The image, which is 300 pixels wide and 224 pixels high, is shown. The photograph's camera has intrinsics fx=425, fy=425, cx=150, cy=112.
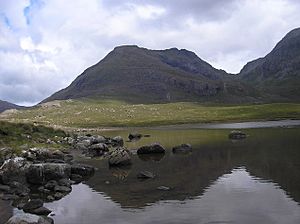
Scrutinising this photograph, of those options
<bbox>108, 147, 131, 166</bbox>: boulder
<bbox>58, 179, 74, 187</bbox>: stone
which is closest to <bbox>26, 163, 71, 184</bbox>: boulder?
<bbox>58, 179, 74, 187</bbox>: stone

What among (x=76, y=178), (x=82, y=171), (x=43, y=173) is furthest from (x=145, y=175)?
(x=43, y=173)

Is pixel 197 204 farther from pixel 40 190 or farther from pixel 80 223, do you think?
pixel 40 190

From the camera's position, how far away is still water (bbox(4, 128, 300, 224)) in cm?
3278

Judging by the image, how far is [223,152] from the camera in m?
70.7

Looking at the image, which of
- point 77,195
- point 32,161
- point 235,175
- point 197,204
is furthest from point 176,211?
point 32,161

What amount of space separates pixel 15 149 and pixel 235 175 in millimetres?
34454

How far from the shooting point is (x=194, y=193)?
40469mm

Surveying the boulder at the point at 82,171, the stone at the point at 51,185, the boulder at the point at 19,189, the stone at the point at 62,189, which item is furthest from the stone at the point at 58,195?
the boulder at the point at 82,171

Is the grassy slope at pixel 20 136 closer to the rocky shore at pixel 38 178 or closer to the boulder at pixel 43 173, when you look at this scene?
the rocky shore at pixel 38 178

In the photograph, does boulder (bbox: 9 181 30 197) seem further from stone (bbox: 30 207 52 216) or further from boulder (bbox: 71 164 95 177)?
boulder (bbox: 71 164 95 177)

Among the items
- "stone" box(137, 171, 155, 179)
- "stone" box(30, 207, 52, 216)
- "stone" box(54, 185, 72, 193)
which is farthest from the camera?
"stone" box(137, 171, 155, 179)

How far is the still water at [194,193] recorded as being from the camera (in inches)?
1291

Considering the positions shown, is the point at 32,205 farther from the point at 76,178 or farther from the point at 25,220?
the point at 76,178

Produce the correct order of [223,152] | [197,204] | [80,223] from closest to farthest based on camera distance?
[80,223], [197,204], [223,152]
